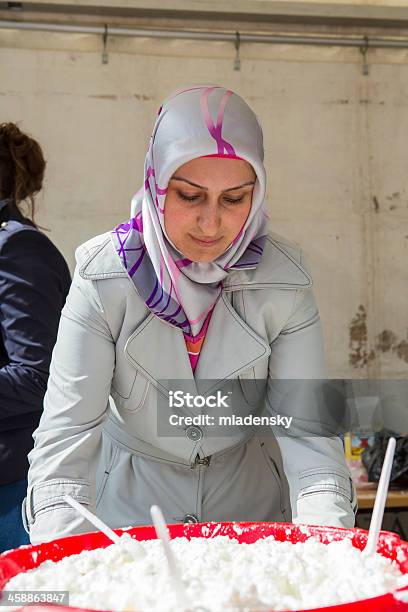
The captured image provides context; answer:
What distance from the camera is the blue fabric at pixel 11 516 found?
1982 mm

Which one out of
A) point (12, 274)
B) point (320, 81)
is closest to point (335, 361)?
point (320, 81)

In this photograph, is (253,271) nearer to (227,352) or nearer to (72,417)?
(227,352)

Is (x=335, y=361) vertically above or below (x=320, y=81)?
below

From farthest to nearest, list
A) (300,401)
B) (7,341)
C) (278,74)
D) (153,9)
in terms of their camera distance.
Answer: (278,74) < (153,9) < (7,341) < (300,401)

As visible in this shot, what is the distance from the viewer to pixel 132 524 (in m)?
1.51

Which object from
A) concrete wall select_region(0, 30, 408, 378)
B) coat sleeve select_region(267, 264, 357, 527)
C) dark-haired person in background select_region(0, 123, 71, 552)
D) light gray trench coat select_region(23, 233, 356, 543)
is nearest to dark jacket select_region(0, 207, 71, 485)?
dark-haired person in background select_region(0, 123, 71, 552)

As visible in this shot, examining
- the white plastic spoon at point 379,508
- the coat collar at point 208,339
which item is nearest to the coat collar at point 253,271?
the coat collar at point 208,339

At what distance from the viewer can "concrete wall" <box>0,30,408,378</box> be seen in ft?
14.2

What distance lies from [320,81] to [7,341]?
2996 mm

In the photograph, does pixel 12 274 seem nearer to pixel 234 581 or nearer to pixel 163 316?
pixel 163 316

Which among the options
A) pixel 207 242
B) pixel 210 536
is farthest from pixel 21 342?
pixel 210 536

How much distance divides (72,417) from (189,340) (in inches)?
10.0

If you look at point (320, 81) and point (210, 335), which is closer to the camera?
point (210, 335)

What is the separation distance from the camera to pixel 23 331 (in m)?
1.95
